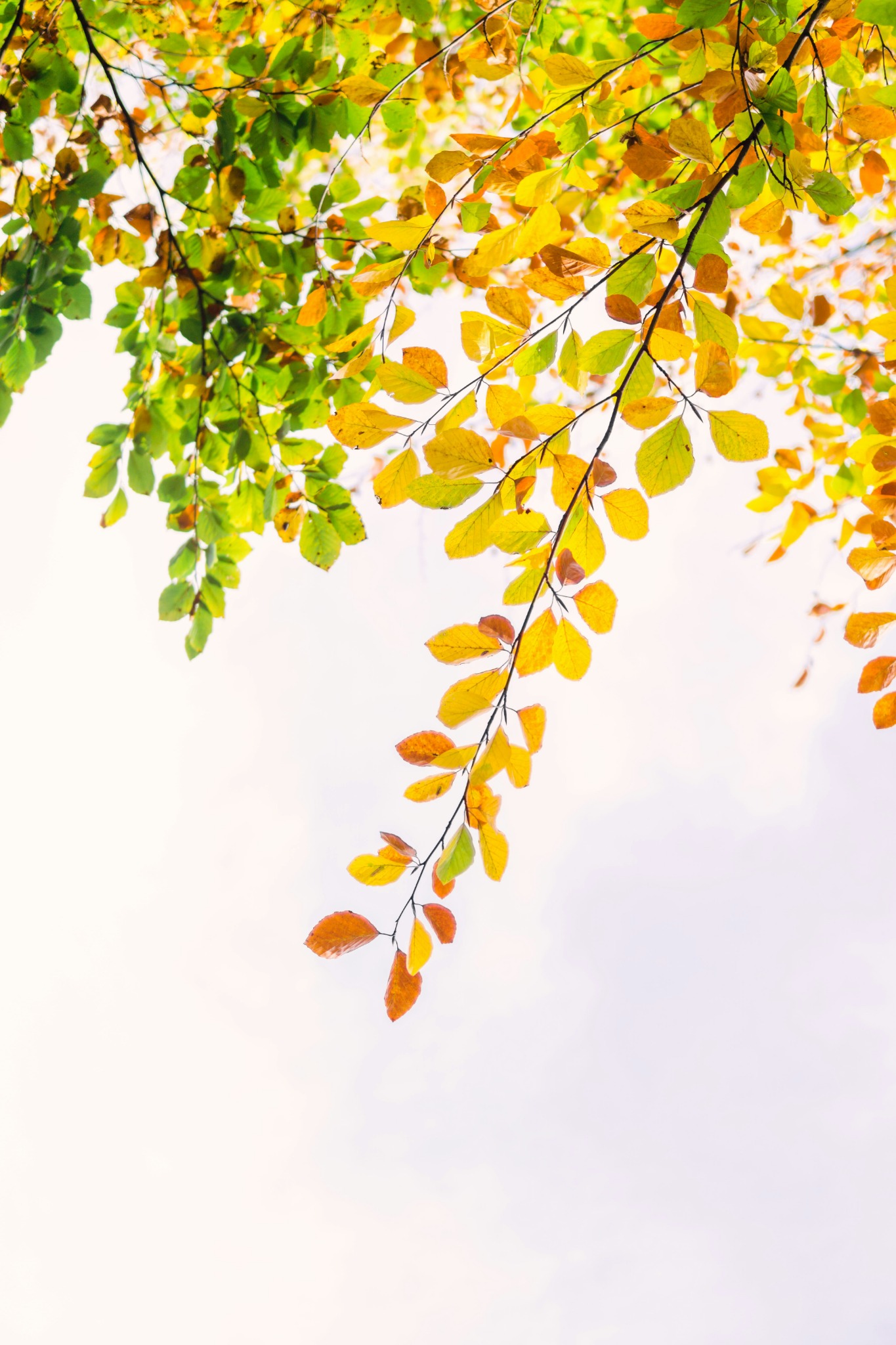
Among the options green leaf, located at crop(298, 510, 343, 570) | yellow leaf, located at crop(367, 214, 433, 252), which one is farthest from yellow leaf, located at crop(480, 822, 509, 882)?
green leaf, located at crop(298, 510, 343, 570)

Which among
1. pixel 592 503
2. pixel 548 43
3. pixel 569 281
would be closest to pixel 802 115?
pixel 569 281

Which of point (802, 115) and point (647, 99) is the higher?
point (647, 99)

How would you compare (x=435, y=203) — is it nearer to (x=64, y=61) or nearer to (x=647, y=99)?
(x=64, y=61)

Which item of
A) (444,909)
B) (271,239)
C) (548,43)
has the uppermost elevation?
(548,43)

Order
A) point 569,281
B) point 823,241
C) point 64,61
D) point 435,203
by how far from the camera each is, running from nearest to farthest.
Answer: point 569,281 → point 435,203 → point 64,61 → point 823,241

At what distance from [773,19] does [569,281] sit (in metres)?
0.44

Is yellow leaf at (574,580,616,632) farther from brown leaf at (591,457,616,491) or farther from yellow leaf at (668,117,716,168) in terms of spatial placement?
yellow leaf at (668,117,716,168)

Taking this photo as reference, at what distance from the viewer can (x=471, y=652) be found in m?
1.08

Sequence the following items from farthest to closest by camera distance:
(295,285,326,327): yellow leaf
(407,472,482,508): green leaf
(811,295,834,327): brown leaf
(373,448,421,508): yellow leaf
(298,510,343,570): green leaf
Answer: (811,295,834,327): brown leaf < (298,510,343,570): green leaf < (295,285,326,327): yellow leaf < (373,448,421,508): yellow leaf < (407,472,482,508): green leaf

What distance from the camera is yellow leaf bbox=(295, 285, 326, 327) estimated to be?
1551 mm

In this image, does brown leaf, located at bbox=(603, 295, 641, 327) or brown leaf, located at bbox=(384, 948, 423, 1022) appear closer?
brown leaf, located at bbox=(603, 295, 641, 327)

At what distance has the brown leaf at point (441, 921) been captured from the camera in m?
1.08

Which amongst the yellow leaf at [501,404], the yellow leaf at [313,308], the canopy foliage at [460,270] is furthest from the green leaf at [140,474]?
the yellow leaf at [501,404]

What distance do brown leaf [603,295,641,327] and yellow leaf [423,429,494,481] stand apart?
8.3 inches
